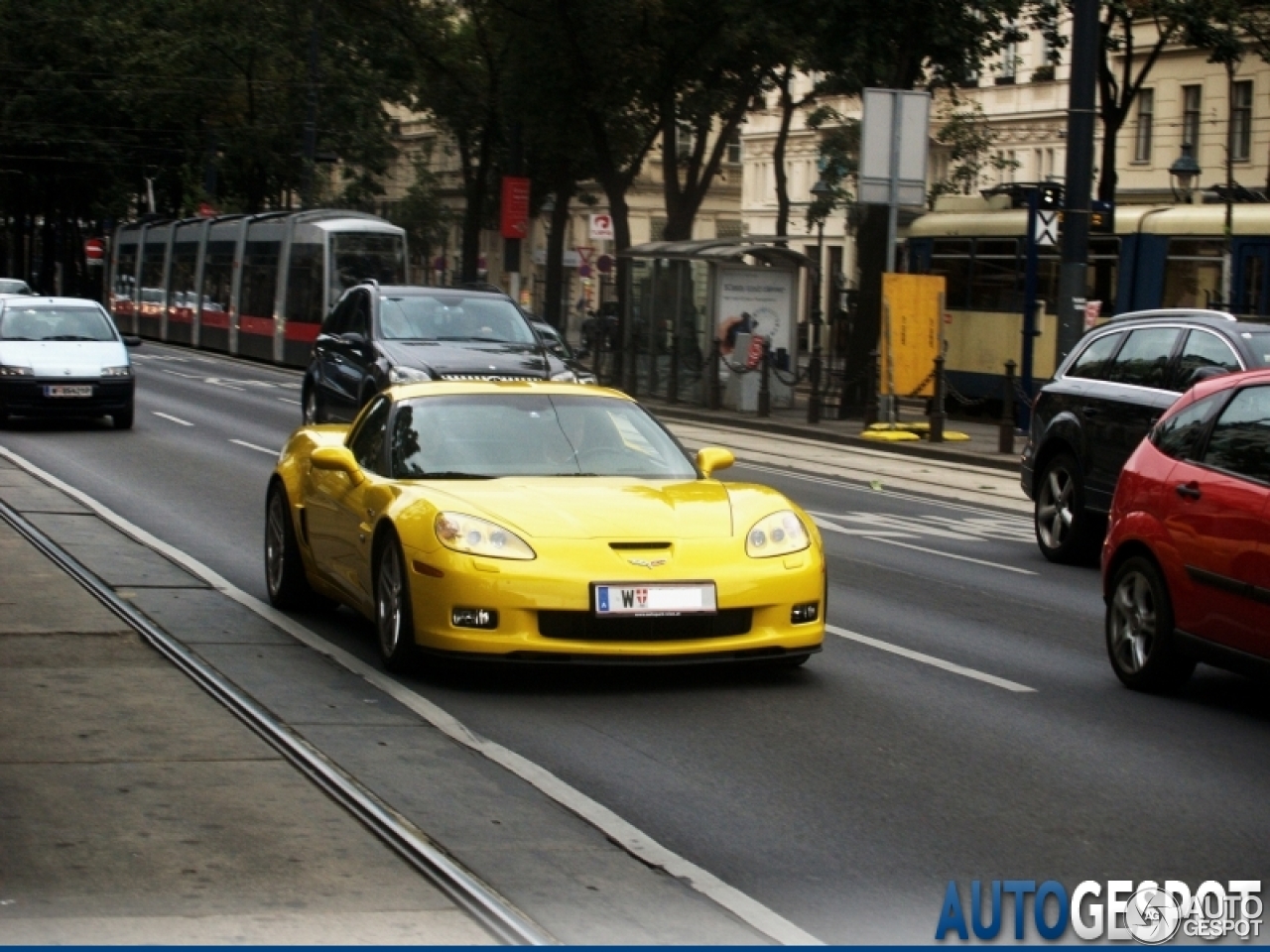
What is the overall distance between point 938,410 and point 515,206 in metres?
18.9

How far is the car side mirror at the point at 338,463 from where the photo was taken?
10188 millimetres

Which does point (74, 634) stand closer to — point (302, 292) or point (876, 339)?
point (876, 339)

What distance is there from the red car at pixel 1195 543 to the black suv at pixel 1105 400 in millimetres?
4425

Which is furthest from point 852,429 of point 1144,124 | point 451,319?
point 1144,124

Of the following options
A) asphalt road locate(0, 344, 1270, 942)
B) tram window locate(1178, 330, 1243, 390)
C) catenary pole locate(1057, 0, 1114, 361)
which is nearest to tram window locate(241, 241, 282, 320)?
catenary pole locate(1057, 0, 1114, 361)

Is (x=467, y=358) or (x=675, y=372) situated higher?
(x=467, y=358)

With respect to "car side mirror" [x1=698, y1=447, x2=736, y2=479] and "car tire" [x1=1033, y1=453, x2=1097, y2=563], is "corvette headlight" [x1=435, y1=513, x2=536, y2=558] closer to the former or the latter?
"car side mirror" [x1=698, y1=447, x2=736, y2=479]

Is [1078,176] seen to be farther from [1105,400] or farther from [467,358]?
[1105,400]

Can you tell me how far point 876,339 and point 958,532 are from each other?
15361 millimetres

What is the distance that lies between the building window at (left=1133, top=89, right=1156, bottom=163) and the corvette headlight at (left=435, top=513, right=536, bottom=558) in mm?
50094

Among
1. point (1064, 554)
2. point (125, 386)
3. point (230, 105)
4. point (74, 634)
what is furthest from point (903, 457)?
point (230, 105)

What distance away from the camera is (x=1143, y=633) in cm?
957

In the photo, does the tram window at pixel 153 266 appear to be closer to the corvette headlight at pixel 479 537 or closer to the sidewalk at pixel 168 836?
the corvette headlight at pixel 479 537

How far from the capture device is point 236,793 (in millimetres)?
6977
